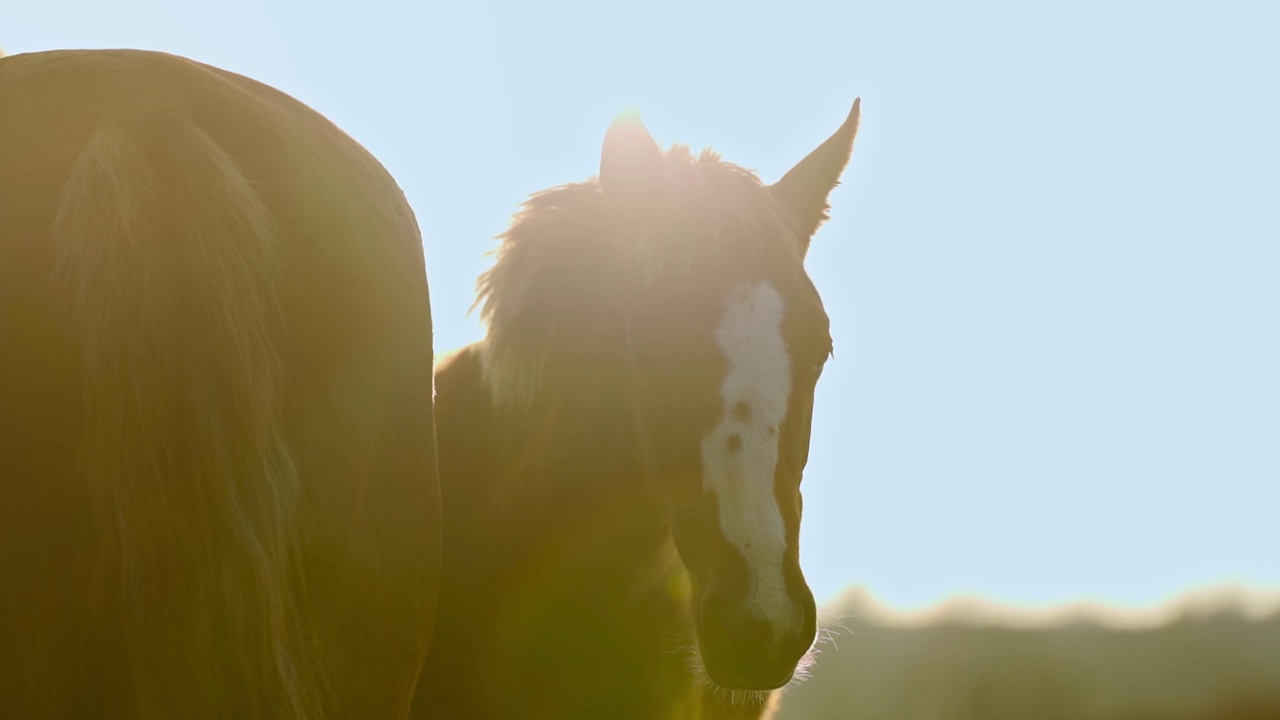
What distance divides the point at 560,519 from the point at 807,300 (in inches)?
34.1

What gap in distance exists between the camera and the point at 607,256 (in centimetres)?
275

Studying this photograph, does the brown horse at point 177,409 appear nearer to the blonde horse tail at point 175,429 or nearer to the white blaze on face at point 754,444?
the blonde horse tail at point 175,429

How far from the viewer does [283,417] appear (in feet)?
5.66

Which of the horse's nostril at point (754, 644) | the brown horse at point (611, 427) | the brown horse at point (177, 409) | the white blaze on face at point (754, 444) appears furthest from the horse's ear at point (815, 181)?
the brown horse at point (177, 409)

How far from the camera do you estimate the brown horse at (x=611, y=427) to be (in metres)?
2.45

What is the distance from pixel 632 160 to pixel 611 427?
69 cm

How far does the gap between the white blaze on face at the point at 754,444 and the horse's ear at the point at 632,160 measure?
0.43 meters

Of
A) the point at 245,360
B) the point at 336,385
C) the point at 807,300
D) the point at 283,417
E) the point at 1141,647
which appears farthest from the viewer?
the point at 1141,647

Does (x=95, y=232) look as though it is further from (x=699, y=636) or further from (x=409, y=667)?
(x=699, y=636)

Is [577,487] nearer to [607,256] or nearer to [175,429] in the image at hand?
[607,256]

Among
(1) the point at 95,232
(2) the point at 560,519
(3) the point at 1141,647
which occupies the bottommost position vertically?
(3) the point at 1141,647

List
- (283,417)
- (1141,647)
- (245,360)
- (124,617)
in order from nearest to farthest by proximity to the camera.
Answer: (124,617), (245,360), (283,417), (1141,647)

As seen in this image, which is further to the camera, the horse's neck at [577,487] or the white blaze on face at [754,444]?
the horse's neck at [577,487]

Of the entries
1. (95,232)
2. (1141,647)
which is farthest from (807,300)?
(1141,647)
